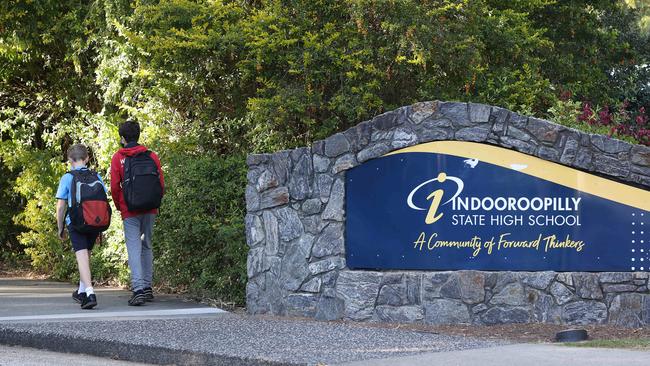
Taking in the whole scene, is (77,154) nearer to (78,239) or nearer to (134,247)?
(78,239)

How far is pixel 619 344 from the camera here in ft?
26.6

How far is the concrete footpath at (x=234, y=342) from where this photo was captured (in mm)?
7305

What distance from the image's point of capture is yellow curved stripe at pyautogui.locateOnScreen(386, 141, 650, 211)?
9359 mm

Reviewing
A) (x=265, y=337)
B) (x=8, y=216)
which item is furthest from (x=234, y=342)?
(x=8, y=216)

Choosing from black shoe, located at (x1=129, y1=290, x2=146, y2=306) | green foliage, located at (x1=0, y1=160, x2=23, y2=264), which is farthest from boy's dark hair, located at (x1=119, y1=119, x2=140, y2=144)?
green foliage, located at (x1=0, y1=160, x2=23, y2=264)

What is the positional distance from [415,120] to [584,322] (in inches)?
95.5

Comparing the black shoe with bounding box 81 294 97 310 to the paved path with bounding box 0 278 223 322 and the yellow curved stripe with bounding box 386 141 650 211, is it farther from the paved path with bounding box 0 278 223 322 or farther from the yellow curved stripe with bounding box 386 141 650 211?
the yellow curved stripe with bounding box 386 141 650 211

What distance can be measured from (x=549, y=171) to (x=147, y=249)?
164 inches

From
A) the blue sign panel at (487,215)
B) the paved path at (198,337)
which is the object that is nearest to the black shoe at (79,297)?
the paved path at (198,337)

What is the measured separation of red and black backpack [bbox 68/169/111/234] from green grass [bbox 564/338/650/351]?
461 cm

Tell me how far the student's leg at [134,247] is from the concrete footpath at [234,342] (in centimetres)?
31

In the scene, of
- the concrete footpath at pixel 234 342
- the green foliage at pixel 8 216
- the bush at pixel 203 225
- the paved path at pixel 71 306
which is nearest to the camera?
the concrete footpath at pixel 234 342

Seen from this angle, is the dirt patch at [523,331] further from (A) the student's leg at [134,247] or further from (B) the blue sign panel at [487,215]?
(A) the student's leg at [134,247]

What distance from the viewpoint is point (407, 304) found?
955 cm
